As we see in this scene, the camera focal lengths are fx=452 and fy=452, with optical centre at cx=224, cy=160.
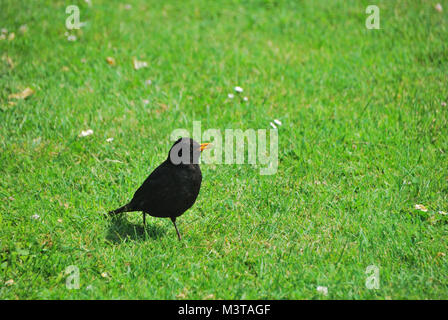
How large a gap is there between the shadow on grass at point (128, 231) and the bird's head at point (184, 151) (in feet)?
→ 2.25

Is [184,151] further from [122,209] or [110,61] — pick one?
[110,61]

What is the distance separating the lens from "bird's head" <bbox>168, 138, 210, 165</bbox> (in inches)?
138

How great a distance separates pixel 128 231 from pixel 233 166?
1332mm

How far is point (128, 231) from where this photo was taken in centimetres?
385

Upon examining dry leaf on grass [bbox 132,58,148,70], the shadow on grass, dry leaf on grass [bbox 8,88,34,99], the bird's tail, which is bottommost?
the shadow on grass

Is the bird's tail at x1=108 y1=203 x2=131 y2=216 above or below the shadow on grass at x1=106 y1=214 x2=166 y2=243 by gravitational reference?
above

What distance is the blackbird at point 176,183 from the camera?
11.5 ft

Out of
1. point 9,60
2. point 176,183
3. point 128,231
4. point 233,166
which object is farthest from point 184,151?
point 9,60

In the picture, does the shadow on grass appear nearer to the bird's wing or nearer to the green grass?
the green grass

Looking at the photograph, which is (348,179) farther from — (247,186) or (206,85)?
(206,85)

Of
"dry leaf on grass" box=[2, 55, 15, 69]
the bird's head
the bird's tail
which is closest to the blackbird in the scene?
the bird's head

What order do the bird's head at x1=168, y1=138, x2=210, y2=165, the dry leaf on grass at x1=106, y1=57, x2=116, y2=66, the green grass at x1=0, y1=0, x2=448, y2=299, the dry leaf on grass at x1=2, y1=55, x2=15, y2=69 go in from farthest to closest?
the dry leaf on grass at x1=106, y1=57, x2=116, y2=66 < the dry leaf on grass at x1=2, y1=55, x2=15, y2=69 < the bird's head at x1=168, y1=138, x2=210, y2=165 < the green grass at x1=0, y1=0, x2=448, y2=299

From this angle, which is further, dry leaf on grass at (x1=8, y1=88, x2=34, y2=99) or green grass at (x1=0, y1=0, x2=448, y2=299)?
dry leaf on grass at (x1=8, y1=88, x2=34, y2=99)

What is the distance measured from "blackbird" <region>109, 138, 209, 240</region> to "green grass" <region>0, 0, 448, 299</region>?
1.08 feet
